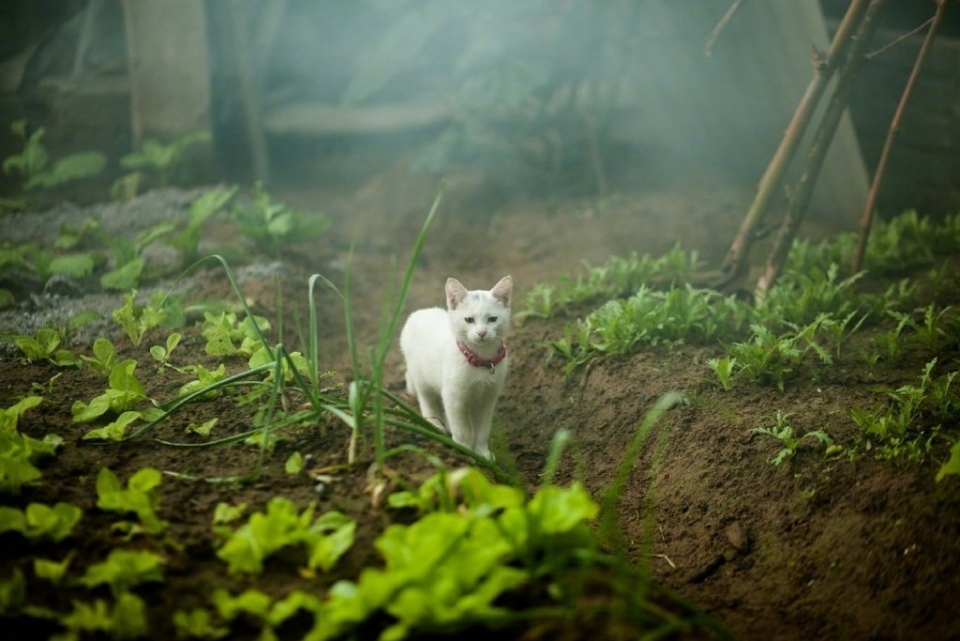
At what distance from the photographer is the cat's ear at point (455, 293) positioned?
2.99 metres

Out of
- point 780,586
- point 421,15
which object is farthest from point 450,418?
point 421,15

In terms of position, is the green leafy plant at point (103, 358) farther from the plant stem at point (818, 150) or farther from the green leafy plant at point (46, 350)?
the plant stem at point (818, 150)

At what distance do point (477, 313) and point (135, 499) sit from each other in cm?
136

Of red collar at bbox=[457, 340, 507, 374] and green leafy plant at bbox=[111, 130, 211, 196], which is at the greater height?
green leafy plant at bbox=[111, 130, 211, 196]

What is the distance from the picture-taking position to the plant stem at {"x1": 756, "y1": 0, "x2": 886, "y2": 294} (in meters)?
3.94

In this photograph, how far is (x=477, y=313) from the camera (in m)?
2.94

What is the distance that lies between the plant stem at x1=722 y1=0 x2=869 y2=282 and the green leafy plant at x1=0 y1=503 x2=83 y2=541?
11.2 ft

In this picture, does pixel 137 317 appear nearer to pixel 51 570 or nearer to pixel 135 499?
pixel 135 499

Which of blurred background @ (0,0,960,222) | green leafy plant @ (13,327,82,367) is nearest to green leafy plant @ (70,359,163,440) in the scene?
green leafy plant @ (13,327,82,367)

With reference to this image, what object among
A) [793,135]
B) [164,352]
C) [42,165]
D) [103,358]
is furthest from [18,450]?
[42,165]

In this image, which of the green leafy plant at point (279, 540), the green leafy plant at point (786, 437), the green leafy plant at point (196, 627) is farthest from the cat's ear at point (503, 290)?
the green leafy plant at point (196, 627)

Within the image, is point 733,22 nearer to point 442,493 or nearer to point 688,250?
point 688,250

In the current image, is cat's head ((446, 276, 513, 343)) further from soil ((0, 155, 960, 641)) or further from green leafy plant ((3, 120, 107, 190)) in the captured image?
green leafy plant ((3, 120, 107, 190))

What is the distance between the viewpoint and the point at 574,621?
1832 mm
